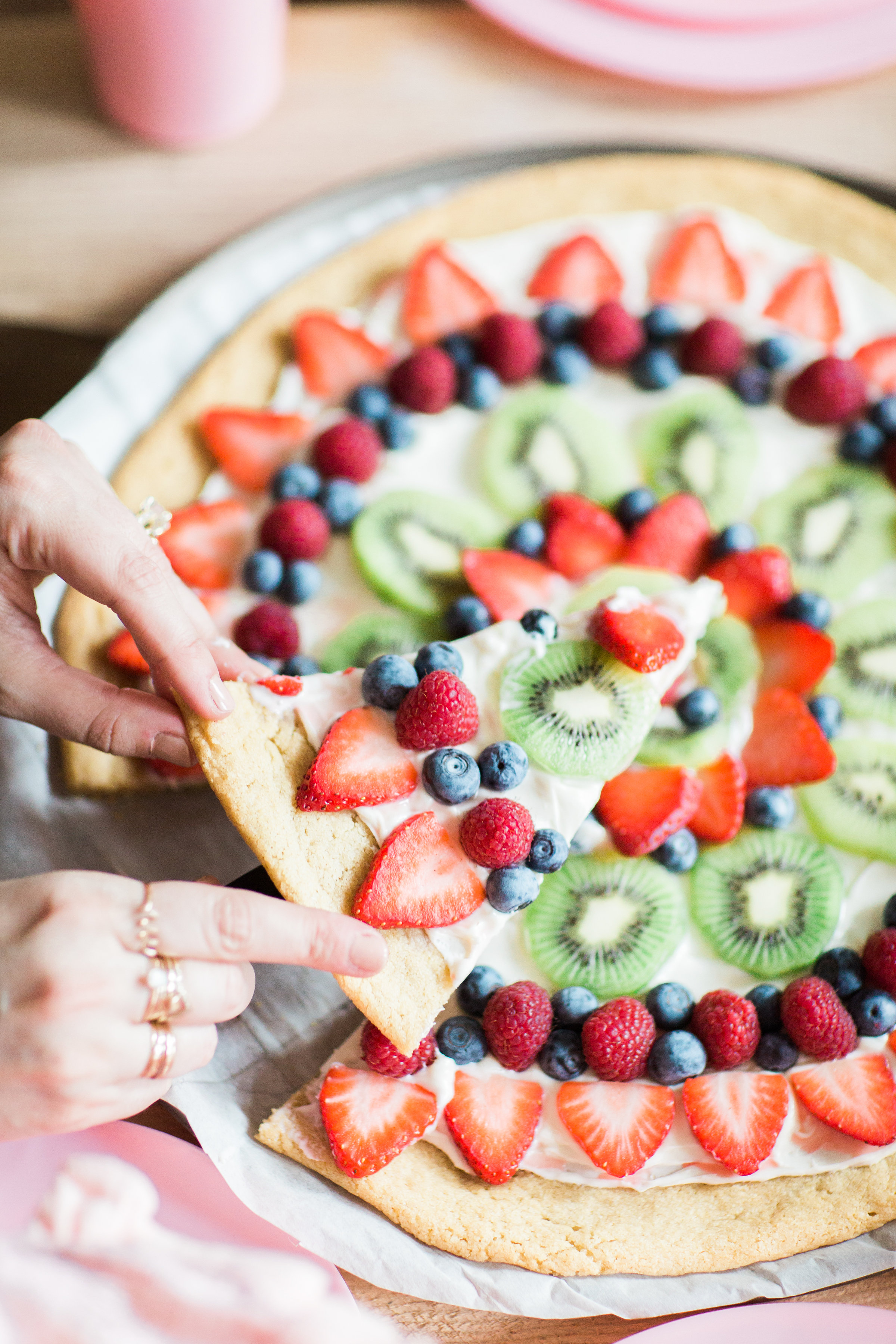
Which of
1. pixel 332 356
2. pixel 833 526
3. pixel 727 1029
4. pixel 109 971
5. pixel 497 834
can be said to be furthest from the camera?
pixel 332 356

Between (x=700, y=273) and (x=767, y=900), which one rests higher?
(x=700, y=273)

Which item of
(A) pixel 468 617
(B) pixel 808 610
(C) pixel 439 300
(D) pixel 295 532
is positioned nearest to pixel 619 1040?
(A) pixel 468 617

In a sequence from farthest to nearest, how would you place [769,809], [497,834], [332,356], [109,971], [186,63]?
[186,63] → [332,356] → [769,809] → [497,834] → [109,971]

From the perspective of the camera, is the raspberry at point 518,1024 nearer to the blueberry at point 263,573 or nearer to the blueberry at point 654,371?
the blueberry at point 263,573

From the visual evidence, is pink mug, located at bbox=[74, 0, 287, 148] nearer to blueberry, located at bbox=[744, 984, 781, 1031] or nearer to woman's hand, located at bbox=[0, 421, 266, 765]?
woman's hand, located at bbox=[0, 421, 266, 765]

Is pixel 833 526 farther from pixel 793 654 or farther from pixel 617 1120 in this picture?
pixel 617 1120

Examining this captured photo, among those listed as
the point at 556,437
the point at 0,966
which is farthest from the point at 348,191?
the point at 0,966

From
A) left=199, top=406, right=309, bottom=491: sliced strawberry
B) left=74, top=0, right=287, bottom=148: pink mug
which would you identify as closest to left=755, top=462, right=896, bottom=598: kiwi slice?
left=199, top=406, right=309, bottom=491: sliced strawberry
